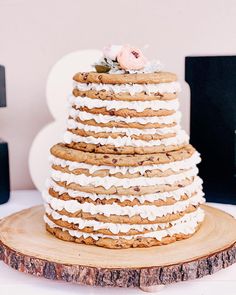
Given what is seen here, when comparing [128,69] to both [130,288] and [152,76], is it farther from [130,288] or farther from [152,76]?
[130,288]

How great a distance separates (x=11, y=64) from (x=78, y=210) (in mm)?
740

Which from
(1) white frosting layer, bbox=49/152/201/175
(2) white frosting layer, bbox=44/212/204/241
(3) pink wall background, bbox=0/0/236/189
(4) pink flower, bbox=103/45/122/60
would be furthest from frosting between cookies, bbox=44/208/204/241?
(3) pink wall background, bbox=0/0/236/189

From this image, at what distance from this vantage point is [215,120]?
5.07 feet

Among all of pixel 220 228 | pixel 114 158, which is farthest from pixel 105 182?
pixel 220 228

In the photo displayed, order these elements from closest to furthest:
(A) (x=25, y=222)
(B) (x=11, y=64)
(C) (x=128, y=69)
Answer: (C) (x=128, y=69), (A) (x=25, y=222), (B) (x=11, y=64)

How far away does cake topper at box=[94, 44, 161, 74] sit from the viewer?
1117 mm

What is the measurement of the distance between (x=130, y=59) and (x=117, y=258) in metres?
0.39

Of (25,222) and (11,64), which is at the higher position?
(11,64)

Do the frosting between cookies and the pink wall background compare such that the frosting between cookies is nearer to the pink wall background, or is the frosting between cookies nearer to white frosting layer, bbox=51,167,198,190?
white frosting layer, bbox=51,167,198,190

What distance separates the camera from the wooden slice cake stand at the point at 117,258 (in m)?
0.95

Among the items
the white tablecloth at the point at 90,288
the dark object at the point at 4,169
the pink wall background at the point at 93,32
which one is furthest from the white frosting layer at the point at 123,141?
the pink wall background at the point at 93,32

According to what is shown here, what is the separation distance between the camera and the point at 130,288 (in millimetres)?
1022

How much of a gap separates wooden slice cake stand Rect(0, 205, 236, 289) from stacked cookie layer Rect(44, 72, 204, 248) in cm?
4

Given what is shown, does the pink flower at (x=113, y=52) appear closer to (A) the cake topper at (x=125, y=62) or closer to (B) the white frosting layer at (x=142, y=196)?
(A) the cake topper at (x=125, y=62)
